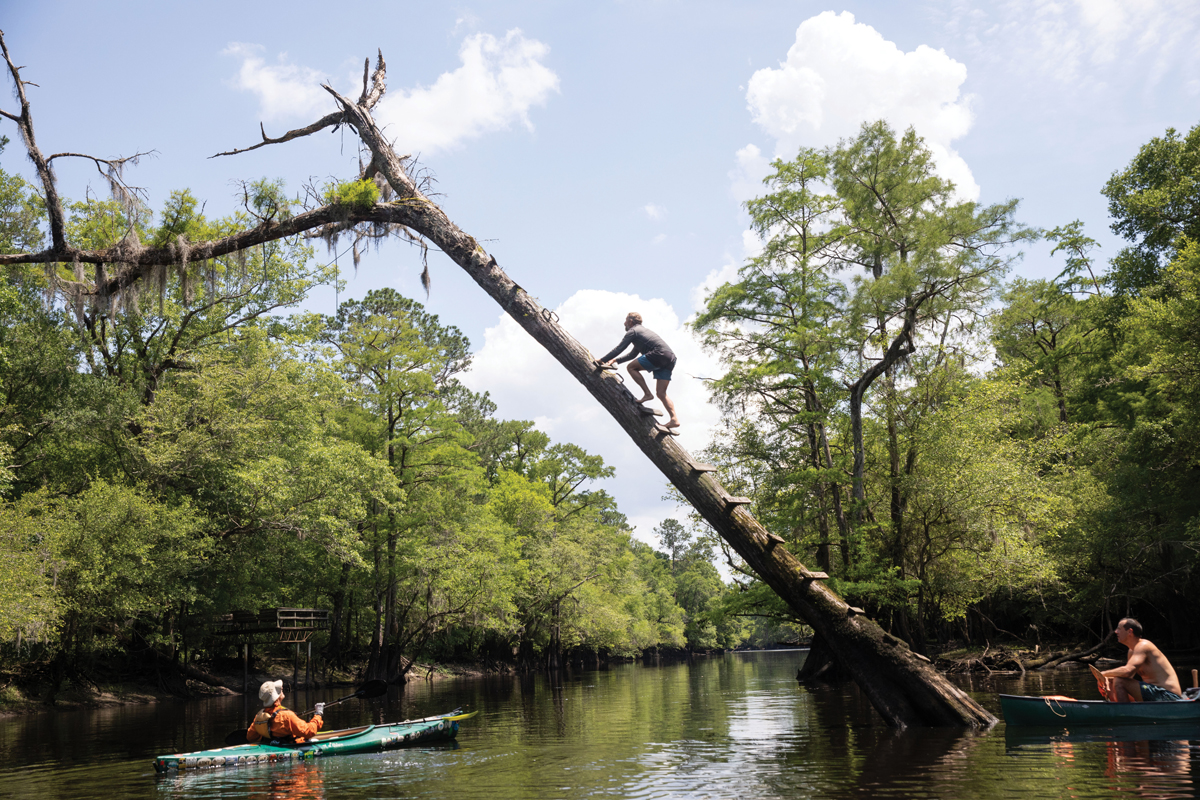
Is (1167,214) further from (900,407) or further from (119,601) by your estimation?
(119,601)


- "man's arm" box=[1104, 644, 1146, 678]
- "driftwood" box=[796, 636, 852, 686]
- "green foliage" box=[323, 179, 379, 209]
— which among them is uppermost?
"green foliage" box=[323, 179, 379, 209]

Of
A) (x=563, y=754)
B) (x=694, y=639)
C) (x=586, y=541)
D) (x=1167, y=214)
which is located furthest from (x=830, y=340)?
(x=694, y=639)

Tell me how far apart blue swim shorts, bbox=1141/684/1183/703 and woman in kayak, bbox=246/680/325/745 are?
34.2ft

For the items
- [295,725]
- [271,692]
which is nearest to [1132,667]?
[295,725]

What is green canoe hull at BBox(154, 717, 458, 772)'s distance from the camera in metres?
9.46

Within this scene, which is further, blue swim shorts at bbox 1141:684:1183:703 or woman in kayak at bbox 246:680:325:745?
woman in kayak at bbox 246:680:325:745

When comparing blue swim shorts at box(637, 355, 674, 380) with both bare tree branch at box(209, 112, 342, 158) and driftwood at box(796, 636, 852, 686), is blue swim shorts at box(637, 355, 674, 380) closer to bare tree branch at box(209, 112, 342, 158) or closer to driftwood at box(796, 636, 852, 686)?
bare tree branch at box(209, 112, 342, 158)

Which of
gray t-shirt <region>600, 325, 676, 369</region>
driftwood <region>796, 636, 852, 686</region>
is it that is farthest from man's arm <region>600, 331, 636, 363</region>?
driftwood <region>796, 636, 852, 686</region>

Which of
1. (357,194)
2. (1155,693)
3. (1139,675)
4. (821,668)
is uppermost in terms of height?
(357,194)

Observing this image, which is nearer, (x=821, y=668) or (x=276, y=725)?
(x=276, y=725)

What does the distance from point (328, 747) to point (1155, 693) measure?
10.5m

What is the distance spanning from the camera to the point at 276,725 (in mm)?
10289

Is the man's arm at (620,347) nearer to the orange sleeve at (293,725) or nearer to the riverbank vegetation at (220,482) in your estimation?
the orange sleeve at (293,725)

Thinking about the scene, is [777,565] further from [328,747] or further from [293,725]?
[293,725]
